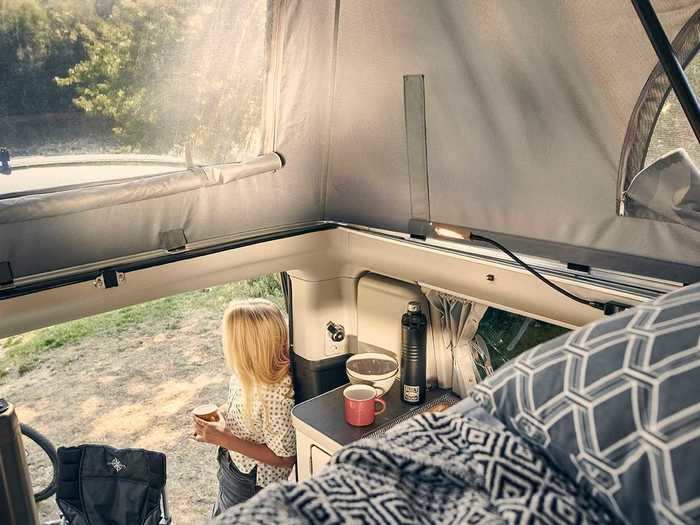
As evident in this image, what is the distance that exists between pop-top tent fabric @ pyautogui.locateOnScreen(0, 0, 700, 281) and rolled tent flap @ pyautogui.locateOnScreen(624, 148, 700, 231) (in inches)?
0.9

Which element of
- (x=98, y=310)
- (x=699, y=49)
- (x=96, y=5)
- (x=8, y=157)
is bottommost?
(x=98, y=310)

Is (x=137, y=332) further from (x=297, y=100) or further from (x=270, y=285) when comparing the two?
(x=297, y=100)

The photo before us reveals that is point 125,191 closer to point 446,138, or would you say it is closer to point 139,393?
point 446,138

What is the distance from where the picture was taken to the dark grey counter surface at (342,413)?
71.1 inches

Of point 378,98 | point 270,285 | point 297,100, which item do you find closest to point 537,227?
point 378,98

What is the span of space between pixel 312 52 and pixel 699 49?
108cm

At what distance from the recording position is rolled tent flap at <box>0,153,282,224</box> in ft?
5.17

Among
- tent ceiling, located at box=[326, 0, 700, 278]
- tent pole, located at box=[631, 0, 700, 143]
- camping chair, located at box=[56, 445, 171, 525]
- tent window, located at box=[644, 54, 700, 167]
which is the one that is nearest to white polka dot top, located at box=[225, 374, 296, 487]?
camping chair, located at box=[56, 445, 171, 525]

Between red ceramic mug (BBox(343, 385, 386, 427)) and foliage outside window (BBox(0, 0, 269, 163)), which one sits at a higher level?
foliage outside window (BBox(0, 0, 269, 163))

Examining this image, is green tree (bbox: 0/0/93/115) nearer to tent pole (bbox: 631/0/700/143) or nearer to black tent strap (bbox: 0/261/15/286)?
black tent strap (bbox: 0/261/15/286)

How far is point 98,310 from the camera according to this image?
1.75m

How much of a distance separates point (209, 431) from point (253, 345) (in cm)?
30

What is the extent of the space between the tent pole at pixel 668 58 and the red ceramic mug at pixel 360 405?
1.09 meters

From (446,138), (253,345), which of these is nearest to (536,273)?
(446,138)
